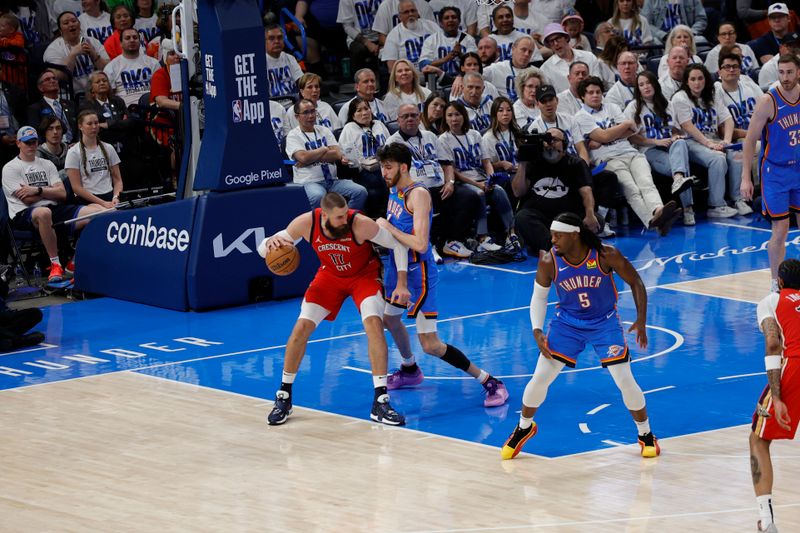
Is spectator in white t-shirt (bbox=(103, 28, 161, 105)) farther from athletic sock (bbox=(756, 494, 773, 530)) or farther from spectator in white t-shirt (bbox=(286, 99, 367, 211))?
athletic sock (bbox=(756, 494, 773, 530))

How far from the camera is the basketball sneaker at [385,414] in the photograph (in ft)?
31.7

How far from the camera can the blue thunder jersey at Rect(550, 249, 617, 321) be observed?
28.5ft

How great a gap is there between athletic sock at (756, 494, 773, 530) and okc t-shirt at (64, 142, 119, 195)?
374 inches

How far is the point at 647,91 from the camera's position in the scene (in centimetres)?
1675

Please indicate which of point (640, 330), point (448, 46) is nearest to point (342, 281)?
point (640, 330)

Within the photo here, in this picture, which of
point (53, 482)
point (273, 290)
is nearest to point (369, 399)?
point (53, 482)

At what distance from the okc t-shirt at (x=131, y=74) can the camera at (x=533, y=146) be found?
15.3 feet

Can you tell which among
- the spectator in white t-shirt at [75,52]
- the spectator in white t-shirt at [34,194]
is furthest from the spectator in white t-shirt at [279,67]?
the spectator in white t-shirt at [34,194]

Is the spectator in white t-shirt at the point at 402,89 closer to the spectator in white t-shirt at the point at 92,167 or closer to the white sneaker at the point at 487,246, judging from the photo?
Answer: the white sneaker at the point at 487,246

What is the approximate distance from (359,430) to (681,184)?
25.8 ft

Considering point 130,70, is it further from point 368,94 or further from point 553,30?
point 553,30

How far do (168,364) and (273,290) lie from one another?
2.37m

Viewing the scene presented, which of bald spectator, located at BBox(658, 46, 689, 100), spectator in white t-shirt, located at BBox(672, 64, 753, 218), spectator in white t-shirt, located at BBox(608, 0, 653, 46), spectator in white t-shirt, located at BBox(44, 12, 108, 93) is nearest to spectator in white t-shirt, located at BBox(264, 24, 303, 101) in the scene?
spectator in white t-shirt, located at BBox(44, 12, 108, 93)

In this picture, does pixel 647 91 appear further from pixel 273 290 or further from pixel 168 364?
pixel 168 364
